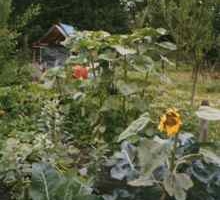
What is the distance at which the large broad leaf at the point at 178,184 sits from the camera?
7.00 ft

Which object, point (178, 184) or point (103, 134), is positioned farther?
point (103, 134)

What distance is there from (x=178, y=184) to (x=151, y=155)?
0.15m

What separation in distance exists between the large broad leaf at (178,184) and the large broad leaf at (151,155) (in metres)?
0.07

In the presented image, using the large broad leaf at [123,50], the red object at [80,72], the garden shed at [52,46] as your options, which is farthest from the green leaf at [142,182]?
the garden shed at [52,46]

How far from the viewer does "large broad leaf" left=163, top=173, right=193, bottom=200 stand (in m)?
2.13

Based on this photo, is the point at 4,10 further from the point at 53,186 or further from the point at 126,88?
the point at 53,186

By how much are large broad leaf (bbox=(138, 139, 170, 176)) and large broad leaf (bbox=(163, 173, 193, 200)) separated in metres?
0.07

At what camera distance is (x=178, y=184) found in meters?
2.16

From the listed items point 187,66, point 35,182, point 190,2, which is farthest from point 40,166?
point 187,66

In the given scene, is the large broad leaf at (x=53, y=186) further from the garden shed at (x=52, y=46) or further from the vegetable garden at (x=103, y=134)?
the garden shed at (x=52, y=46)

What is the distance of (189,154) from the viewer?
2.33 meters

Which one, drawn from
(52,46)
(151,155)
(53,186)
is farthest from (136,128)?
(52,46)

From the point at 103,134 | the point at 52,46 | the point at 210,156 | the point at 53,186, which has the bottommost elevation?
the point at 52,46

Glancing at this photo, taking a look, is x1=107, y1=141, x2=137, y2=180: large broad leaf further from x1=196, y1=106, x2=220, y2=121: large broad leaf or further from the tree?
the tree
